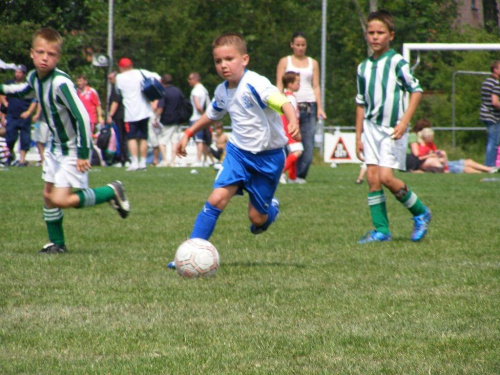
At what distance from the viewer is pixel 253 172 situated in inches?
239

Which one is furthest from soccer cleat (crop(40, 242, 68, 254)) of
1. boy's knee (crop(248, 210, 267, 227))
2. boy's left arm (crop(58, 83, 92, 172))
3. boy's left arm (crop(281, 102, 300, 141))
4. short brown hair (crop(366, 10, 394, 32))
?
short brown hair (crop(366, 10, 394, 32))

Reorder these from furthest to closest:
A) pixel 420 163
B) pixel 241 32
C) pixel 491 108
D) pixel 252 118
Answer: pixel 241 32 < pixel 420 163 < pixel 491 108 < pixel 252 118

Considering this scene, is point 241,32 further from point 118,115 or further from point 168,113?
point 168,113

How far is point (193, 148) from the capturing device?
24.8 metres

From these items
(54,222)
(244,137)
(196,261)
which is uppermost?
(244,137)

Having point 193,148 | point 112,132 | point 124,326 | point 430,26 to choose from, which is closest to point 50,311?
point 124,326

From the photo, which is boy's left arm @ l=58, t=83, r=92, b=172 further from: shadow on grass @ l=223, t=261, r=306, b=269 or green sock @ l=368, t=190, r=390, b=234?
green sock @ l=368, t=190, r=390, b=234

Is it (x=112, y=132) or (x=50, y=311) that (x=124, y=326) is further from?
(x=112, y=132)

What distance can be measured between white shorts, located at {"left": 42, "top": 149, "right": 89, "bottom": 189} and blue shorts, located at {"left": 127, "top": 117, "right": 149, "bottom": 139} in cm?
1051

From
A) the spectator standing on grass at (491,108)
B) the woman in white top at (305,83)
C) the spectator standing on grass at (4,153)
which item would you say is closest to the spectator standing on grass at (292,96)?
the woman in white top at (305,83)

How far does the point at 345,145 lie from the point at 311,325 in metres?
20.6

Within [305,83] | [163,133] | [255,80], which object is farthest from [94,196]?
[163,133]

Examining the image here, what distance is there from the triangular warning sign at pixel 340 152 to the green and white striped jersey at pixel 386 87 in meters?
17.1

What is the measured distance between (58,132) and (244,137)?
1.43 meters
